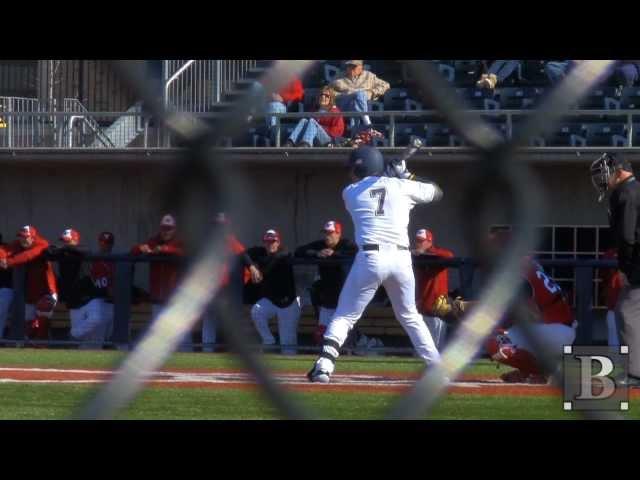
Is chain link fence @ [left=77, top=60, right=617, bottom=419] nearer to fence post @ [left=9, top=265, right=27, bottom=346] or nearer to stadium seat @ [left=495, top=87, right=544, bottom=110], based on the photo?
stadium seat @ [left=495, top=87, right=544, bottom=110]

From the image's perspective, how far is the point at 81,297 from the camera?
551 inches

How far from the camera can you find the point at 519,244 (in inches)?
55.0

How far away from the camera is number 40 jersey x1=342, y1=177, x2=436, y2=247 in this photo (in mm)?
9180

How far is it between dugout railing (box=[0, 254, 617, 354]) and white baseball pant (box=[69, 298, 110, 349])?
161 mm

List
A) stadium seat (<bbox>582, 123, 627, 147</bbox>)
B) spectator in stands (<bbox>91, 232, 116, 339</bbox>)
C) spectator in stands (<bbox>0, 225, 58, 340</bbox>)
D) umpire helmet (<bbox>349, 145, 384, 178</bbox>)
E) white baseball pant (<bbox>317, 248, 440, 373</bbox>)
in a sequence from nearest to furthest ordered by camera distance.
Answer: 1. umpire helmet (<bbox>349, 145, 384, 178</bbox>)
2. white baseball pant (<bbox>317, 248, 440, 373</bbox>)
3. spectator in stands (<bbox>91, 232, 116, 339</bbox>)
4. spectator in stands (<bbox>0, 225, 58, 340</bbox>)
5. stadium seat (<bbox>582, 123, 627, 147</bbox>)

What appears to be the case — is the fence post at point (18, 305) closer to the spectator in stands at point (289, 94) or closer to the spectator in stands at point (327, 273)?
the spectator in stands at point (327, 273)

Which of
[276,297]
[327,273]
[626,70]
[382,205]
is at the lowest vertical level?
[276,297]

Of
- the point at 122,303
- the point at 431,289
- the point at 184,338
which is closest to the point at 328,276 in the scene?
the point at 431,289

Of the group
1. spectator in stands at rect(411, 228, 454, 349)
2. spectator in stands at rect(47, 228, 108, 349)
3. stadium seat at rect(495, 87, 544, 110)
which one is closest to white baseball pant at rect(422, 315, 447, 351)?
spectator in stands at rect(411, 228, 454, 349)

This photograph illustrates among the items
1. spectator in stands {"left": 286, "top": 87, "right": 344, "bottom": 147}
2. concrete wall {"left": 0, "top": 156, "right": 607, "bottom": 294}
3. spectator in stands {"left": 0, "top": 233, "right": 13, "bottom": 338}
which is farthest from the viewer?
concrete wall {"left": 0, "top": 156, "right": 607, "bottom": 294}

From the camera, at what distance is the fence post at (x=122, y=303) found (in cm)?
1341

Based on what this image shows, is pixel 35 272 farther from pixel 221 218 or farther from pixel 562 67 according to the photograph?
pixel 221 218

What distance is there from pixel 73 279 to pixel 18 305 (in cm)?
62
